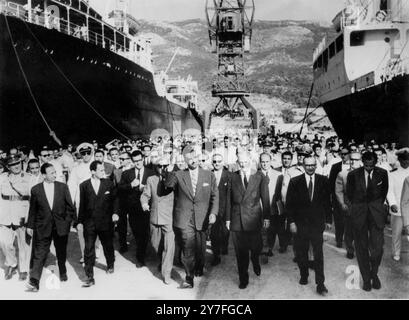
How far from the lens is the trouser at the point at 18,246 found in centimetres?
507

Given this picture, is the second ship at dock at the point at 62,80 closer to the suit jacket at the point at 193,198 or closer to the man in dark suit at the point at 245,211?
the suit jacket at the point at 193,198

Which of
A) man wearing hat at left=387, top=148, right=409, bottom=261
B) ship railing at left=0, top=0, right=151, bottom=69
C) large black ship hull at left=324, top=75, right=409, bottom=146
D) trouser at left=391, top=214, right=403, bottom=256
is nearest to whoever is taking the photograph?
man wearing hat at left=387, top=148, right=409, bottom=261

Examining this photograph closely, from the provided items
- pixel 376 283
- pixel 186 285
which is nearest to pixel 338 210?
pixel 376 283

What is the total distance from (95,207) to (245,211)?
76.7 inches

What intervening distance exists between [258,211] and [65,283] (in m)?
2.63

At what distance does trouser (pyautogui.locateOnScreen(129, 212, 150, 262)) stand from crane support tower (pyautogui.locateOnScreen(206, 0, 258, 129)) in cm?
1862

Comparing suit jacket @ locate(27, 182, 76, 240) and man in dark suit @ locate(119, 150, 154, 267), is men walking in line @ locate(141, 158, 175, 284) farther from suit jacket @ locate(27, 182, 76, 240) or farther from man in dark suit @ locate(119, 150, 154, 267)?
suit jacket @ locate(27, 182, 76, 240)

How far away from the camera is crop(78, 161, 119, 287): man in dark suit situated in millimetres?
4956

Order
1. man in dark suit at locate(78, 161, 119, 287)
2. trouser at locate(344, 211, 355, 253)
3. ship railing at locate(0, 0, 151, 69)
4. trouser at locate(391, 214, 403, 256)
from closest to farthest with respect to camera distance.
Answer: man in dark suit at locate(78, 161, 119, 287) < trouser at locate(391, 214, 403, 256) < trouser at locate(344, 211, 355, 253) < ship railing at locate(0, 0, 151, 69)

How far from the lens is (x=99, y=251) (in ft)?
20.1

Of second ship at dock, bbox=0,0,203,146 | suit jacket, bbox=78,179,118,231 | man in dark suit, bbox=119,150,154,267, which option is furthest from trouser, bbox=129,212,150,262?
second ship at dock, bbox=0,0,203,146

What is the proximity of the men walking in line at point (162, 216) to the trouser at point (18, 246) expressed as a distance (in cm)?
165

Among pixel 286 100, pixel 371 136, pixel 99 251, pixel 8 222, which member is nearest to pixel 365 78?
pixel 371 136

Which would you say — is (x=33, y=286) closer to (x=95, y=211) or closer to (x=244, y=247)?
(x=95, y=211)
